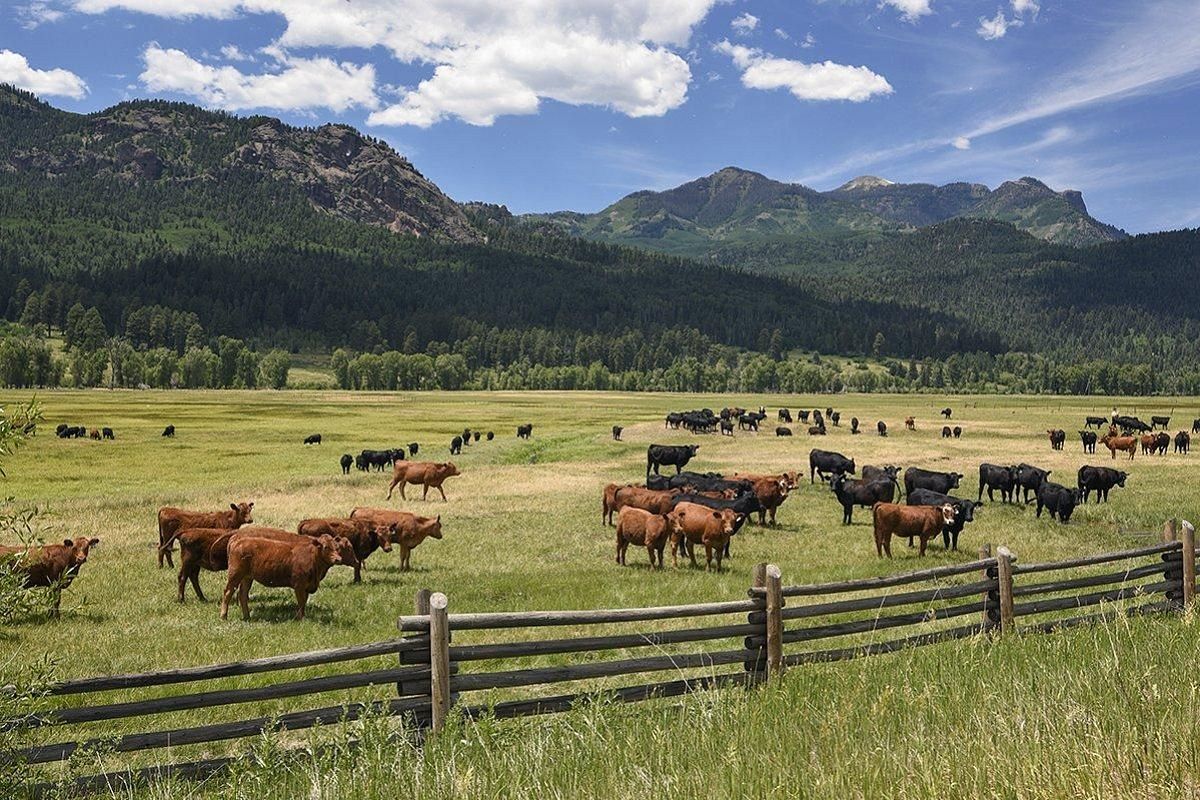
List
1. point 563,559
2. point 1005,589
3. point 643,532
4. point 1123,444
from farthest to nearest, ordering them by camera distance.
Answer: point 1123,444
point 563,559
point 643,532
point 1005,589

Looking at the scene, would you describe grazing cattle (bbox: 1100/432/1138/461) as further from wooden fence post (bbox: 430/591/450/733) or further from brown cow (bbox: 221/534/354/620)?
wooden fence post (bbox: 430/591/450/733)

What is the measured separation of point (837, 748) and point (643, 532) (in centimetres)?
1380

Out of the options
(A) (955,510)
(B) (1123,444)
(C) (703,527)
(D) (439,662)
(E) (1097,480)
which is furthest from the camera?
(B) (1123,444)

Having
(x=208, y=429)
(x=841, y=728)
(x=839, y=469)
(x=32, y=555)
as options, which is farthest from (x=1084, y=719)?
(x=208, y=429)

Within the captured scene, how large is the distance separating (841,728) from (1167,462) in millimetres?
49421

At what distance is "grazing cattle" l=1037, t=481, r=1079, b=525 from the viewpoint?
26.4 metres

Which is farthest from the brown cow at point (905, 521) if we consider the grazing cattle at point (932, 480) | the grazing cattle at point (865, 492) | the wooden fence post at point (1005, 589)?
the wooden fence post at point (1005, 589)

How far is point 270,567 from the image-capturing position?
47.1ft

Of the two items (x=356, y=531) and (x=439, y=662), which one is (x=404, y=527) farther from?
(x=439, y=662)

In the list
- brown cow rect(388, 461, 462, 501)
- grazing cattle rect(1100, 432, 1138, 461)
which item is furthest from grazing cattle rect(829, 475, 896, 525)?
grazing cattle rect(1100, 432, 1138, 461)

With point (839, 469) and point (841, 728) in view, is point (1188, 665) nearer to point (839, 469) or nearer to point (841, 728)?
point (841, 728)

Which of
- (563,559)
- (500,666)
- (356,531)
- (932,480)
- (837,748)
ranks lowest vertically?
(563,559)

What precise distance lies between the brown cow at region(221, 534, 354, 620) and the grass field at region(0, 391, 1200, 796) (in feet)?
1.92

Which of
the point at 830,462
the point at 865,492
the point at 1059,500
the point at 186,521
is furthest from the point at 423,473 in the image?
the point at 1059,500
